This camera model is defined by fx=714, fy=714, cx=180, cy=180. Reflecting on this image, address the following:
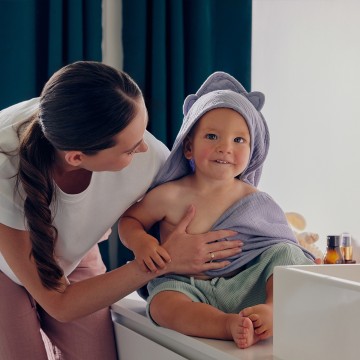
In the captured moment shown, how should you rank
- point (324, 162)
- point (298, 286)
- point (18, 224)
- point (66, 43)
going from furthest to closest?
point (324, 162)
point (66, 43)
point (18, 224)
point (298, 286)

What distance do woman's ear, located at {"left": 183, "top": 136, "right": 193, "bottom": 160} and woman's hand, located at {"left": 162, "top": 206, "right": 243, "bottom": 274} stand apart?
0.18m

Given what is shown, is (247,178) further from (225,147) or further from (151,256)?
(151,256)

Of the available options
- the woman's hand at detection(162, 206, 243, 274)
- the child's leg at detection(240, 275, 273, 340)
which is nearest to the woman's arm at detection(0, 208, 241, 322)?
the woman's hand at detection(162, 206, 243, 274)

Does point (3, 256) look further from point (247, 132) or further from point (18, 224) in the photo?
point (247, 132)

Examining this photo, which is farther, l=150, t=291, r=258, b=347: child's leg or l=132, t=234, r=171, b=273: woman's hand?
l=132, t=234, r=171, b=273: woman's hand

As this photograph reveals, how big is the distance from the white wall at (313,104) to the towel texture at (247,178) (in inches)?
37.5

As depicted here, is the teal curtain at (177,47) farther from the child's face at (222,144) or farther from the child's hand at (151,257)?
the child's hand at (151,257)

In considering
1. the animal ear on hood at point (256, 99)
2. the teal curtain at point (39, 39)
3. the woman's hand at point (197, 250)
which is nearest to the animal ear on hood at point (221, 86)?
the animal ear on hood at point (256, 99)

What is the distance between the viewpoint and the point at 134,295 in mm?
1911

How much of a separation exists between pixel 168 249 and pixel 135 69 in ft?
4.14

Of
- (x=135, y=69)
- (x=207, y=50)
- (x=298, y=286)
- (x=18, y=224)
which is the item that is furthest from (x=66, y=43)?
(x=298, y=286)

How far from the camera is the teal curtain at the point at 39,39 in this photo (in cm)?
238

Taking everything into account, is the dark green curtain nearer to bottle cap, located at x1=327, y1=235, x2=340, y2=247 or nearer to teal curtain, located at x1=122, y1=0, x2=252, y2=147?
teal curtain, located at x1=122, y1=0, x2=252, y2=147

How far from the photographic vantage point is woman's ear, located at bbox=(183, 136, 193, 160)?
162cm
